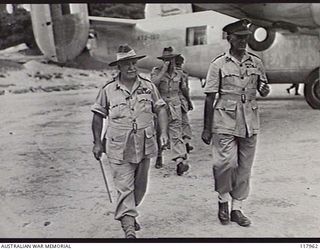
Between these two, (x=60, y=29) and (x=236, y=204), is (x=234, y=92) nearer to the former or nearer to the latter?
(x=236, y=204)

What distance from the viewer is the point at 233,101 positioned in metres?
3.49

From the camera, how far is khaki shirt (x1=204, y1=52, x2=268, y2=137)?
11.4 feet

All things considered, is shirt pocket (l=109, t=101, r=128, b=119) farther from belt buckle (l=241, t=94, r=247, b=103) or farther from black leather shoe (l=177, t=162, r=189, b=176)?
belt buckle (l=241, t=94, r=247, b=103)

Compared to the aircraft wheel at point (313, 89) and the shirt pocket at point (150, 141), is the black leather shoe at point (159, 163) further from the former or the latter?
the aircraft wheel at point (313, 89)

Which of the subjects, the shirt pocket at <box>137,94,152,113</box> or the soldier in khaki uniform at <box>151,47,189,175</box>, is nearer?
the shirt pocket at <box>137,94,152,113</box>

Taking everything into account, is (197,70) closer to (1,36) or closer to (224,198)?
(224,198)

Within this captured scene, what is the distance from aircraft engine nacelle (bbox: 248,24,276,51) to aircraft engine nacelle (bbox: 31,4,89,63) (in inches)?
43.4

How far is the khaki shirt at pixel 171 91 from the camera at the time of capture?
372 centimetres

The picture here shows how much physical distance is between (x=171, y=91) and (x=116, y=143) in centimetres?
60

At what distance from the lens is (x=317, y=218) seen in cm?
357

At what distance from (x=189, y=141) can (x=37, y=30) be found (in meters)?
1.26

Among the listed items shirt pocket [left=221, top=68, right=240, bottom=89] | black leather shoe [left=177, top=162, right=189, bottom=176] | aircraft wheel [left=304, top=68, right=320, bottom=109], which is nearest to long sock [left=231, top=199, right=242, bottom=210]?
black leather shoe [left=177, top=162, right=189, bottom=176]

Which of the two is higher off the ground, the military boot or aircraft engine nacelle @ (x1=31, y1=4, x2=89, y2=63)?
aircraft engine nacelle @ (x1=31, y1=4, x2=89, y2=63)

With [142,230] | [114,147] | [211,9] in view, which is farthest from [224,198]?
[211,9]
